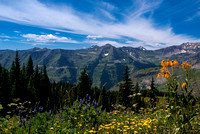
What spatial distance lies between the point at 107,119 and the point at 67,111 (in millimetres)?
2069

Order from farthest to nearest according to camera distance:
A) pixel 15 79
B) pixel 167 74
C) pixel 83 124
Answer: pixel 15 79, pixel 83 124, pixel 167 74

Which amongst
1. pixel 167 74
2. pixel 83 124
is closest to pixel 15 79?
pixel 83 124

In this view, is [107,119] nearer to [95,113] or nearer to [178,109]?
[95,113]

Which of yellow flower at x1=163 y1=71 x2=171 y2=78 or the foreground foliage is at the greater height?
yellow flower at x1=163 y1=71 x2=171 y2=78

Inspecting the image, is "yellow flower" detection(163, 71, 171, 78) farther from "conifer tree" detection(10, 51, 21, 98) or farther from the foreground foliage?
"conifer tree" detection(10, 51, 21, 98)

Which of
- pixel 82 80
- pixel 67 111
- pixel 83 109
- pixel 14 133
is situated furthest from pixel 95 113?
pixel 82 80

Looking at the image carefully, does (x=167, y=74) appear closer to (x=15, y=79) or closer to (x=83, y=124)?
(x=83, y=124)

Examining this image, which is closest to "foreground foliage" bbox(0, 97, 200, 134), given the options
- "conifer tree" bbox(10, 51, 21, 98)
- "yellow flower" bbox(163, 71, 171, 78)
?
"yellow flower" bbox(163, 71, 171, 78)

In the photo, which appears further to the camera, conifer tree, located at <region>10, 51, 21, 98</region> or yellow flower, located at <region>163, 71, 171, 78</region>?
conifer tree, located at <region>10, 51, 21, 98</region>

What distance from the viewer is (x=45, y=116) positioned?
272 inches

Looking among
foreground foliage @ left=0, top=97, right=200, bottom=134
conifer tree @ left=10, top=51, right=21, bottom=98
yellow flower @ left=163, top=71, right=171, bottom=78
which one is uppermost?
yellow flower @ left=163, top=71, right=171, bottom=78

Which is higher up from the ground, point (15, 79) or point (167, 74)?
point (167, 74)

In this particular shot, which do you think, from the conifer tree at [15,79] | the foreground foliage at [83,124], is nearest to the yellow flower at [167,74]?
the foreground foliage at [83,124]

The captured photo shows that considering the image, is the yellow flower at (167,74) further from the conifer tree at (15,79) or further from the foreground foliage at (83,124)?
the conifer tree at (15,79)
